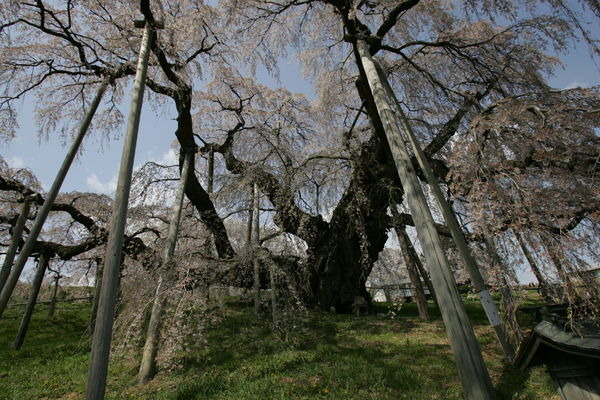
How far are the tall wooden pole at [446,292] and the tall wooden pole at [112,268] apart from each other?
3097mm

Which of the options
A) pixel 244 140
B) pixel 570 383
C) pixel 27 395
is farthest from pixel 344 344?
pixel 244 140

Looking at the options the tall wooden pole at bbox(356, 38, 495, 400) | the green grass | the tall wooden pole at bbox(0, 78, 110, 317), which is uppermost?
the tall wooden pole at bbox(0, 78, 110, 317)

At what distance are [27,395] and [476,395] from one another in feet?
23.6

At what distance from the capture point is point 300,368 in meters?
5.46

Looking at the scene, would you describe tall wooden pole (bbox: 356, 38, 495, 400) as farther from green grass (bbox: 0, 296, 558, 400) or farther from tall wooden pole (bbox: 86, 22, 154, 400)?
tall wooden pole (bbox: 86, 22, 154, 400)

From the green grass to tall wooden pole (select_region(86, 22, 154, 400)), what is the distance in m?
2.36

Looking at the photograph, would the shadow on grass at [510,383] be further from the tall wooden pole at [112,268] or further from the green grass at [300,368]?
the tall wooden pole at [112,268]

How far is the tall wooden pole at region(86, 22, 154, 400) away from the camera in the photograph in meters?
2.62

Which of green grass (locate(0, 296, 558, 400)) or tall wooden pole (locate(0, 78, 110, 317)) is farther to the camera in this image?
tall wooden pole (locate(0, 78, 110, 317))

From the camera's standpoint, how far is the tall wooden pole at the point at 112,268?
2625 millimetres

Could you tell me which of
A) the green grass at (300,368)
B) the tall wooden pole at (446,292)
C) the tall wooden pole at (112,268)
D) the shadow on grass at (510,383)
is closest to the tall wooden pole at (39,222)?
the green grass at (300,368)

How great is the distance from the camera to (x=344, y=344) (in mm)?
6895

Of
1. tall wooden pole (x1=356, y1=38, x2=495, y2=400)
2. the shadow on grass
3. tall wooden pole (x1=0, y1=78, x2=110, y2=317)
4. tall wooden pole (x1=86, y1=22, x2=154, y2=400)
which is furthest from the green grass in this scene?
tall wooden pole (x1=86, y1=22, x2=154, y2=400)

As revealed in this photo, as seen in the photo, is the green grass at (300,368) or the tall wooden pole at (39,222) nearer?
the green grass at (300,368)
